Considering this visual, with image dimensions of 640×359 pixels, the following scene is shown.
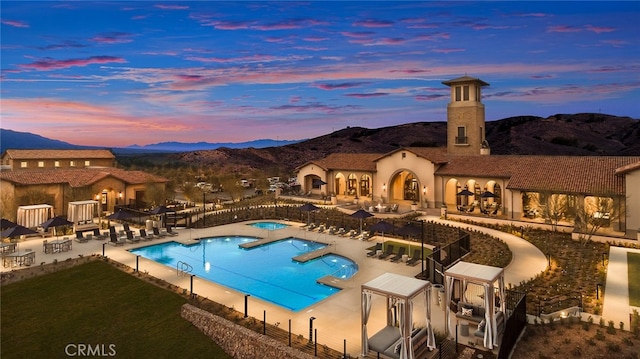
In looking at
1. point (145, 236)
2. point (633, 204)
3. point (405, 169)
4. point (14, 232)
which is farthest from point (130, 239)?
point (633, 204)

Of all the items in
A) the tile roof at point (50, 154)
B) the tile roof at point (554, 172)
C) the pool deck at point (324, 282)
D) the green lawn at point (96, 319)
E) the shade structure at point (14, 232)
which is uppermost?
the tile roof at point (50, 154)

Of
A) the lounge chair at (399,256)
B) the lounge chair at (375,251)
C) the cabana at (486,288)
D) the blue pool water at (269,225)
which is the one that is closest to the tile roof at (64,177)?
the blue pool water at (269,225)

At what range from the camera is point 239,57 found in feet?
164

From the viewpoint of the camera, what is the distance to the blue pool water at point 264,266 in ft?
53.3

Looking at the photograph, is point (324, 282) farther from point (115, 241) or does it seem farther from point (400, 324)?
point (115, 241)

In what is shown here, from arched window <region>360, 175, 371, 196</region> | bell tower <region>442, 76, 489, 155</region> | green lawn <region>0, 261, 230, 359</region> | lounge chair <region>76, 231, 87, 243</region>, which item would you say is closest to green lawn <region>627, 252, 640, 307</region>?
green lawn <region>0, 261, 230, 359</region>

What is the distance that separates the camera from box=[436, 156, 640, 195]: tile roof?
984 inches

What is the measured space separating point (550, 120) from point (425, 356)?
421 feet

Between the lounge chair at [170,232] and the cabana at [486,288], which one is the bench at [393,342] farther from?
the lounge chair at [170,232]

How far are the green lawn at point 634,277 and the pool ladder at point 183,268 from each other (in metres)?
18.5

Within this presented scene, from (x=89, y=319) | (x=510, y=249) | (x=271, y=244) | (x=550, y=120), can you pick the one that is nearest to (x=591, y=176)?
(x=510, y=249)

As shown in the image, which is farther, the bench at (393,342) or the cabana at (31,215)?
the cabana at (31,215)

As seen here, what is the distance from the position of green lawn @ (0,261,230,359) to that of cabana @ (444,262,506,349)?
768cm

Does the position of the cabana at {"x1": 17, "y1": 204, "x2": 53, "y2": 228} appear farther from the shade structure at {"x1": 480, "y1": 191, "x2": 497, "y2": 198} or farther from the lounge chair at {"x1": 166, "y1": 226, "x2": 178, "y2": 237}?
the shade structure at {"x1": 480, "y1": 191, "x2": 497, "y2": 198}
